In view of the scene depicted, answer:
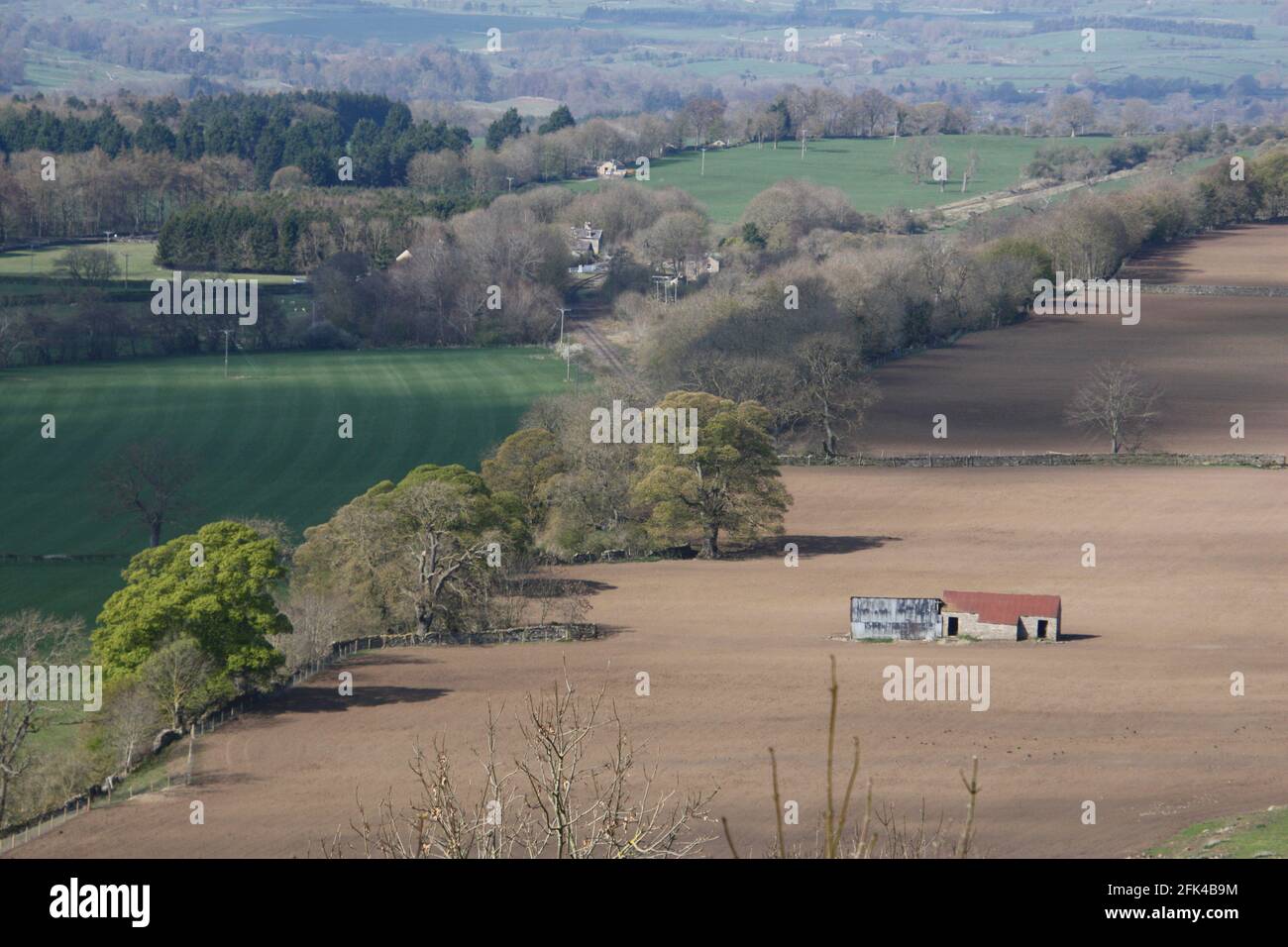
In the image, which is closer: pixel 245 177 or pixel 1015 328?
pixel 1015 328

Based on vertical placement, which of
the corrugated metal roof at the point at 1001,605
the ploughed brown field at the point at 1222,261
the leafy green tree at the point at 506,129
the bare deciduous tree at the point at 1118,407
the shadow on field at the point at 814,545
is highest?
the leafy green tree at the point at 506,129

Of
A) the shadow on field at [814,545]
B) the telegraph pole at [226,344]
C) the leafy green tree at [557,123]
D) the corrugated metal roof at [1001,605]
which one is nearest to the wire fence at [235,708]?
the corrugated metal roof at [1001,605]

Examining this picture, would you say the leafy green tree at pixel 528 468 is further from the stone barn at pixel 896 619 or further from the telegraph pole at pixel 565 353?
the telegraph pole at pixel 565 353

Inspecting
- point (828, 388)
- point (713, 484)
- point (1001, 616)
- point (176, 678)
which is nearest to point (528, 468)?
point (713, 484)

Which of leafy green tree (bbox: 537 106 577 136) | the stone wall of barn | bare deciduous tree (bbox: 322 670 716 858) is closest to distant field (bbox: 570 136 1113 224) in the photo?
leafy green tree (bbox: 537 106 577 136)

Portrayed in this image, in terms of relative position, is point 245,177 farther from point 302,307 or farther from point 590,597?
point 590,597

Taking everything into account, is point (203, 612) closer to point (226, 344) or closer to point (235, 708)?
point (235, 708)

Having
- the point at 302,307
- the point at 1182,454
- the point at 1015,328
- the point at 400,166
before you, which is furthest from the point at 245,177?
the point at 1182,454
